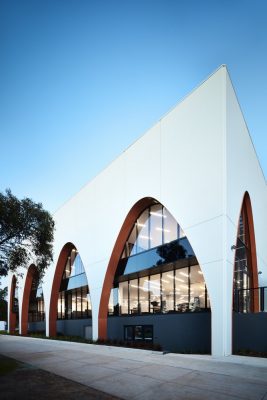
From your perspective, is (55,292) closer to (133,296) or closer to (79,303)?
(79,303)

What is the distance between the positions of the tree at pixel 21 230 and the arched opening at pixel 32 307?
2413cm

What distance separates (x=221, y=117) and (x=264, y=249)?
14730 mm

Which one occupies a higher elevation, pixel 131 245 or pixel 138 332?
pixel 131 245

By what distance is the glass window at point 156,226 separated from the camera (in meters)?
19.8

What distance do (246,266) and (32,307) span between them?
104 ft

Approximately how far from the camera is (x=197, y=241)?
14.6 meters

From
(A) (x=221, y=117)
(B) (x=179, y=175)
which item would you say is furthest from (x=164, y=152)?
(A) (x=221, y=117)

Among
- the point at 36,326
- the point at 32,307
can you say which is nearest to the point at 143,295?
the point at 36,326

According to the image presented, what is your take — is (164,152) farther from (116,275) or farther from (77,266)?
(77,266)

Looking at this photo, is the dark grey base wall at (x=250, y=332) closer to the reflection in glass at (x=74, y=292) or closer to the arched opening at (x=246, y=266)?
the arched opening at (x=246, y=266)

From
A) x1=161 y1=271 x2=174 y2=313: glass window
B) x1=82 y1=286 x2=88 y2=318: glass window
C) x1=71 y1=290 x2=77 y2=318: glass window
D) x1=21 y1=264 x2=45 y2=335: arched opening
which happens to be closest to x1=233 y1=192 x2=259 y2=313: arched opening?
x1=161 y1=271 x2=174 y2=313: glass window

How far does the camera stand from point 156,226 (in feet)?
66.7

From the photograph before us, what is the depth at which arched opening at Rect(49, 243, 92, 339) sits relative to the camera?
28.1m

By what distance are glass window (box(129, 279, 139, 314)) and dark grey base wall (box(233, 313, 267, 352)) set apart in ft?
28.3
